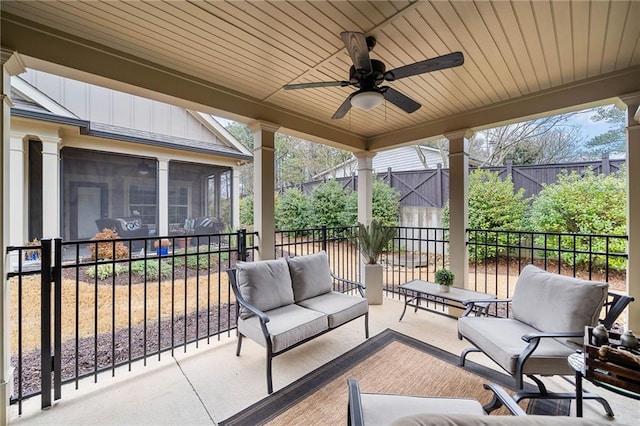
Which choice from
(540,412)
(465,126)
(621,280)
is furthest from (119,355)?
(621,280)

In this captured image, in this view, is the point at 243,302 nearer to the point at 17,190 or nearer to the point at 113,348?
the point at 113,348

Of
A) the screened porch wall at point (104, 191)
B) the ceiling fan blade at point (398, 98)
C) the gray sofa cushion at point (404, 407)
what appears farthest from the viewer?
the screened porch wall at point (104, 191)

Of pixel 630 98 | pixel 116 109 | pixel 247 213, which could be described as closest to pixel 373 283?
pixel 630 98

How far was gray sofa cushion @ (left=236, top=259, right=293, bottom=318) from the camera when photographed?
2.61 m

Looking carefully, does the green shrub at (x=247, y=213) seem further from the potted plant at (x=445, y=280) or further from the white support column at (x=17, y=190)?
the potted plant at (x=445, y=280)

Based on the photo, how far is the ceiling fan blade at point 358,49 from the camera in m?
1.67

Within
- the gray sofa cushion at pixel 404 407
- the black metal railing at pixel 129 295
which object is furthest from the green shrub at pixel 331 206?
the gray sofa cushion at pixel 404 407

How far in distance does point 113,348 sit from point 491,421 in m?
2.71

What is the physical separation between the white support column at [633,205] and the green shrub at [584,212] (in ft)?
7.15

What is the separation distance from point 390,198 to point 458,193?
4.22 meters

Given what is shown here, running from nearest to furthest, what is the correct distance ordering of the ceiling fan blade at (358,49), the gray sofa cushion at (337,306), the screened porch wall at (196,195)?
the ceiling fan blade at (358,49) → the gray sofa cushion at (337,306) → the screened porch wall at (196,195)

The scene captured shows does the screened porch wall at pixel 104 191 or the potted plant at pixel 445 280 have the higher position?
the screened porch wall at pixel 104 191

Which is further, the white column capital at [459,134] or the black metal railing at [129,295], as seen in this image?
the white column capital at [459,134]

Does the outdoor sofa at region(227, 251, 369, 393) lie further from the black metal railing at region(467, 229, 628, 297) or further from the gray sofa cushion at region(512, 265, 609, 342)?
the black metal railing at region(467, 229, 628, 297)
